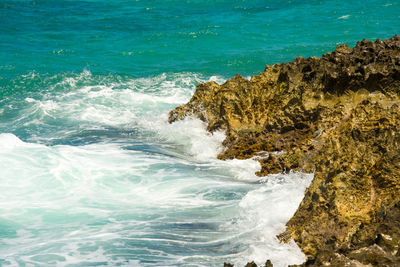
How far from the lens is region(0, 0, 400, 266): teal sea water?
20.0ft

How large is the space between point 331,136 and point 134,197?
149 inches

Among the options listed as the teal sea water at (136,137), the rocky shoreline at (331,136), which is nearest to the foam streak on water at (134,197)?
the teal sea water at (136,137)

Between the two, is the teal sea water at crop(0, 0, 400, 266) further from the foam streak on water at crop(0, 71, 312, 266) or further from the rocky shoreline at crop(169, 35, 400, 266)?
the rocky shoreline at crop(169, 35, 400, 266)

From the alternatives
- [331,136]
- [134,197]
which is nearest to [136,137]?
[134,197]

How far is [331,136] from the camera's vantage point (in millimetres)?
5309

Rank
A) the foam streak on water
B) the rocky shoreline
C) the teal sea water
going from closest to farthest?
the rocky shoreline, the foam streak on water, the teal sea water

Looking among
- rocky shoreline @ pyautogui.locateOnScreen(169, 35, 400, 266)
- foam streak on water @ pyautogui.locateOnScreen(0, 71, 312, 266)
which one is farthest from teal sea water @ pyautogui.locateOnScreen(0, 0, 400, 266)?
rocky shoreline @ pyautogui.locateOnScreen(169, 35, 400, 266)

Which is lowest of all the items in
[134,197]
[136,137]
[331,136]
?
[134,197]

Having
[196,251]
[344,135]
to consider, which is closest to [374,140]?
[344,135]

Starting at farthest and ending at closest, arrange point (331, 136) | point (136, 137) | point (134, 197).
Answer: point (136, 137) < point (134, 197) < point (331, 136)

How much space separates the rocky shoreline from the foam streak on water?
16.2 inches

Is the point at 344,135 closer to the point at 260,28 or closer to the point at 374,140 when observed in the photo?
the point at 374,140

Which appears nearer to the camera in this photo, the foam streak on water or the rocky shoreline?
the rocky shoreline

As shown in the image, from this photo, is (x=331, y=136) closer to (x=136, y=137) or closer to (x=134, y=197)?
(x=134, y=197)
